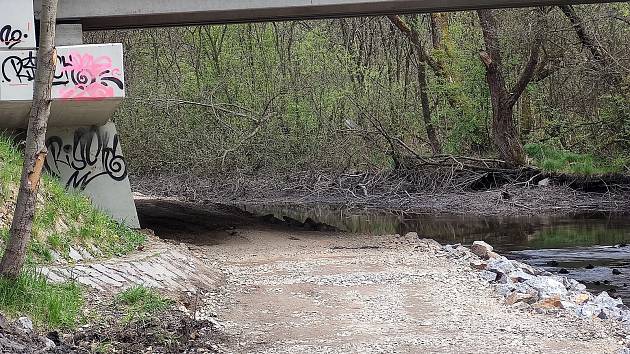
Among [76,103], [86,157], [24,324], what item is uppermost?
[76,103]

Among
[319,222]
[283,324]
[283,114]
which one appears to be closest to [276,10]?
[319,222]

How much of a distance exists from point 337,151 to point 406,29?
5373 mm

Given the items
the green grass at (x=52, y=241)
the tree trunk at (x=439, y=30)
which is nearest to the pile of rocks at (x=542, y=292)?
the green grass at (x=52, y=241)

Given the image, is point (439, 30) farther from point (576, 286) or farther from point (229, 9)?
point (576, 286)

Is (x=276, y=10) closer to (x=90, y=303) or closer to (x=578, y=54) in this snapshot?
(x=90, y=303)

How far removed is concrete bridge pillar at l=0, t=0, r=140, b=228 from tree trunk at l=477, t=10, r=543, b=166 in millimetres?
16390

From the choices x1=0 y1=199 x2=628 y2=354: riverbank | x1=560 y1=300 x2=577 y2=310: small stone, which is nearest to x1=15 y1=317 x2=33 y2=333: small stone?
x1=0 y1=199 x2=628 y2=354: riverbank

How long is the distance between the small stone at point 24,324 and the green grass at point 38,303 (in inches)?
5.2

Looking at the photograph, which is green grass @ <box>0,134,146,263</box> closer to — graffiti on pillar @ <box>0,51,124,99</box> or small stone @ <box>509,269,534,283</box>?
graffiti on pillar @ <box>0,51,124,99</box>

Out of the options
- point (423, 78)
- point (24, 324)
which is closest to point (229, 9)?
point (24, 324)

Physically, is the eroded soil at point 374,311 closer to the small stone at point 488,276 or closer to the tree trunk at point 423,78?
the small stone at point 488,276

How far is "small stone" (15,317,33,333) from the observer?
7.15 m

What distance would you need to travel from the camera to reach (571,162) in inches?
1166

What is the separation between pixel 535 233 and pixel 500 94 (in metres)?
10.5
